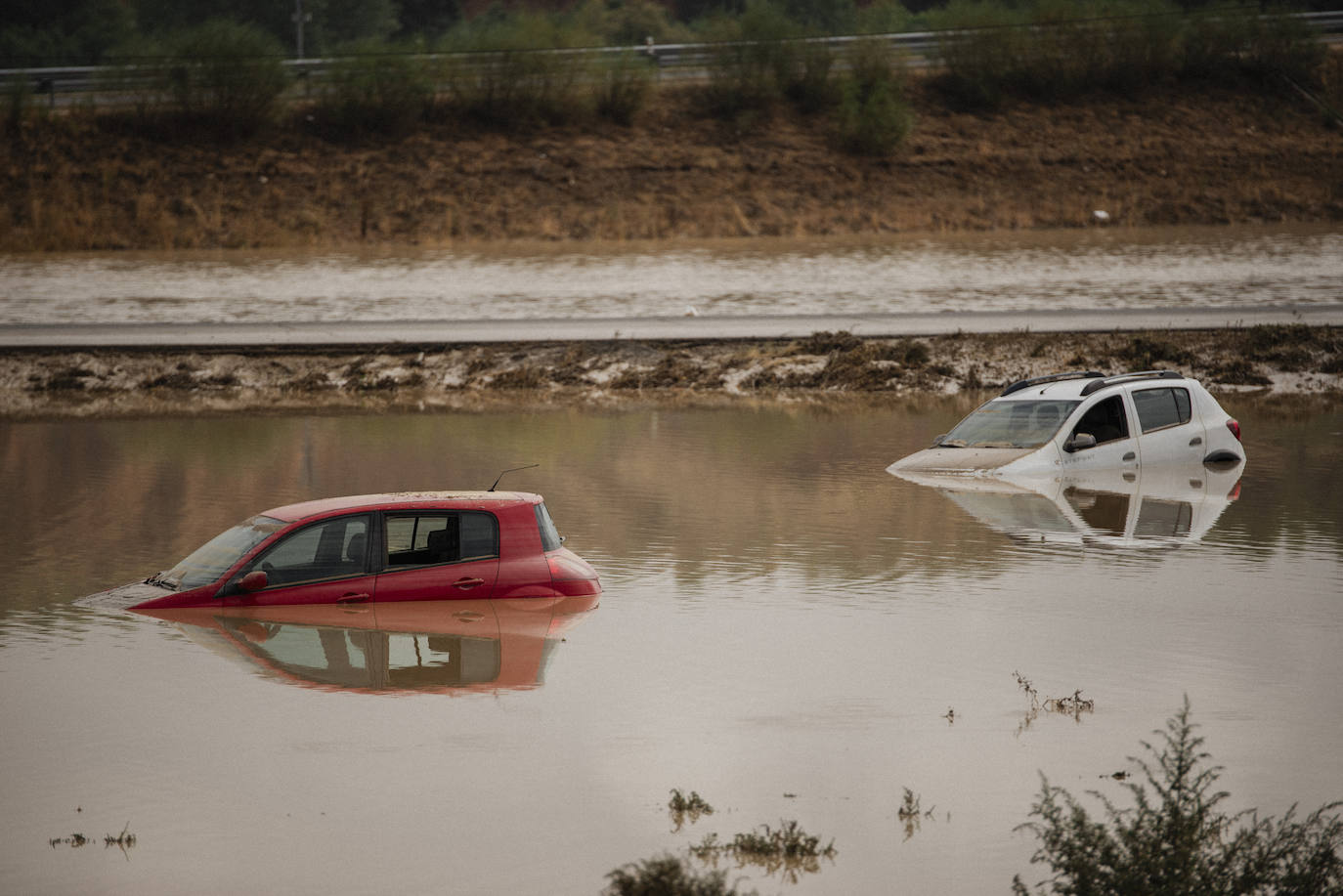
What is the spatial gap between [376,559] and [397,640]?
1.01 m

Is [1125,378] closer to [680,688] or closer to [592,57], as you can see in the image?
[680,688]

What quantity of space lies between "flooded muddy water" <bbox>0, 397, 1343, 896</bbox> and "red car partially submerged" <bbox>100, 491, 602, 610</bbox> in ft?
0.73

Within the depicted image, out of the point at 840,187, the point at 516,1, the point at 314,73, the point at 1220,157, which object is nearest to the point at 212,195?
the point at 314,73

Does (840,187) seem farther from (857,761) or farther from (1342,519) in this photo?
(857,761)

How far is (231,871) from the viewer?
7.59 meters

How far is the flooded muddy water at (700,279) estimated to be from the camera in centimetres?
3688

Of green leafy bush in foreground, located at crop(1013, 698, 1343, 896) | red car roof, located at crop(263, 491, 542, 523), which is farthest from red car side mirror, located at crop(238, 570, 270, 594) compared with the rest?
green leafy bush in foreground, located at crop(1013, 698, 1343, 896)

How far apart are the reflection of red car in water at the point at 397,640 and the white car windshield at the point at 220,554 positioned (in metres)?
0.30

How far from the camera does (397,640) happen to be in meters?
11.8

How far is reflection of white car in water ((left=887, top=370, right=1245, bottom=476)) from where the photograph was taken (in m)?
19.3

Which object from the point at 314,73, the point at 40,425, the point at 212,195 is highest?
the point at 314,73

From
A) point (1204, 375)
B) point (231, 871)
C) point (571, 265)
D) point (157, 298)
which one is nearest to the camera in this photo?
point (231, 871)

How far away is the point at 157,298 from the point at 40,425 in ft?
46.6

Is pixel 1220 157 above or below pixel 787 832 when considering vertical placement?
above
